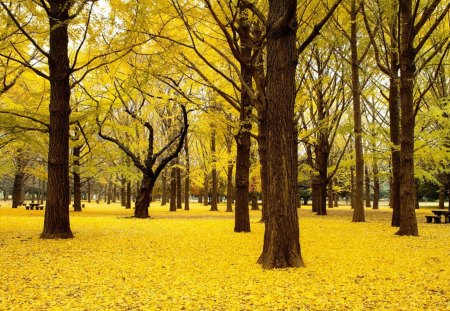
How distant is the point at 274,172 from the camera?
677 cm

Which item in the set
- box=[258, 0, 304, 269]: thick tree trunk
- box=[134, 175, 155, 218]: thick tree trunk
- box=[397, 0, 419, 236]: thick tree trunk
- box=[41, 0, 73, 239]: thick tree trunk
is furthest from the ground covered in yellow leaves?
box=[134, 175, 155, 218]: thick tree trunk

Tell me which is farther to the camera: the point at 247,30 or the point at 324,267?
the point at 247,30

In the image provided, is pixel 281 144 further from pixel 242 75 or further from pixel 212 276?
pixel 242 75

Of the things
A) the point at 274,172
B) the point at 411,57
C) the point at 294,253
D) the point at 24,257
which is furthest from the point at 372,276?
the point at 411,57

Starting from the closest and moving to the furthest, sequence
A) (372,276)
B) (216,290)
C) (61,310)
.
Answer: (61,310), (216,290), (372,276)

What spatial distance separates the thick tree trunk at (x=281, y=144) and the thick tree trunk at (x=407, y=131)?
243 inches

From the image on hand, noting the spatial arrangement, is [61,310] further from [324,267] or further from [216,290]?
[324,267]

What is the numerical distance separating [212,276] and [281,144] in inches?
98.8

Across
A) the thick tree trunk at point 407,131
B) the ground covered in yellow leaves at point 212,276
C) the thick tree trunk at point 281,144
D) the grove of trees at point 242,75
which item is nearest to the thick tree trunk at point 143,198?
the grove of trees at point 242,75

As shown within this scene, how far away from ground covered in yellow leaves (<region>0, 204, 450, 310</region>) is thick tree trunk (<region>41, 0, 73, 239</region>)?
0.68 m

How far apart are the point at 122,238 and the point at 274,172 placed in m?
5.60

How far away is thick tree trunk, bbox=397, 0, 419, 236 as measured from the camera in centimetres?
1145

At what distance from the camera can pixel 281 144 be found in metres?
6.76

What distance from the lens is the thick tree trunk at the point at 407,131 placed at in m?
11.4
